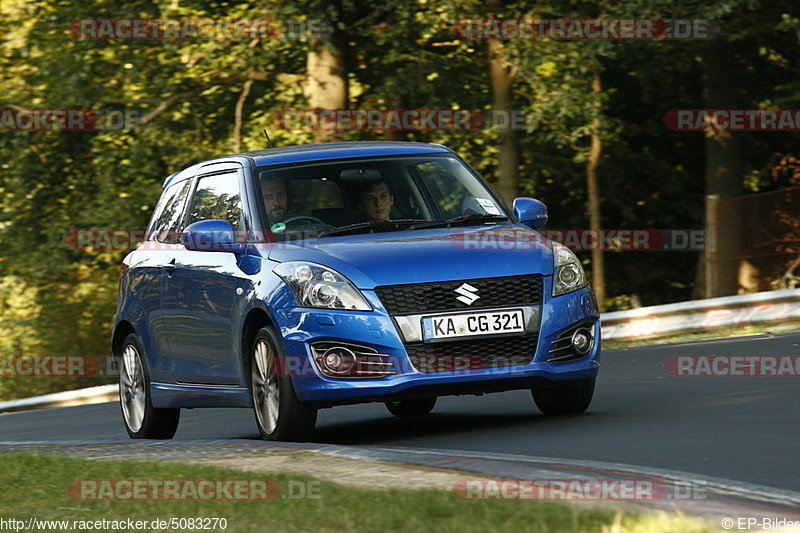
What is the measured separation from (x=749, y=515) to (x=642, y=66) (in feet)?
73.3

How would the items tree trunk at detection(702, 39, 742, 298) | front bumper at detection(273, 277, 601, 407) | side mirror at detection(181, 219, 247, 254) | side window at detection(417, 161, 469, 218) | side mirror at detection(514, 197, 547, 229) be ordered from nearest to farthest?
front bumper at detection(273, 277, 601, 407)
side mirror at detection(181, 219, 247, 254)
side window at detection(417, 161, 469, 218)
side mirror at detection(514, 197, 547, 229)
tree trunk at detection(702, 39, 742, 298)

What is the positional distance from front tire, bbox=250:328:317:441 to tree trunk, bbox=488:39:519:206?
1573cm

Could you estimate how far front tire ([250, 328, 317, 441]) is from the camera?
30.5 feet

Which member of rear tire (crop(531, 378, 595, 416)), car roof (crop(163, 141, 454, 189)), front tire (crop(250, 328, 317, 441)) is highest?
car roof (crop(163, 141, 454, 189))

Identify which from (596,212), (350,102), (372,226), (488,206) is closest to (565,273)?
(488,206)

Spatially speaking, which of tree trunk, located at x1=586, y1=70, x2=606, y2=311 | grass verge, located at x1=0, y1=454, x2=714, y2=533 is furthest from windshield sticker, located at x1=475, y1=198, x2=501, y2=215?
tree trunk, located at x1=586, y1=70, x2=606, y2=311

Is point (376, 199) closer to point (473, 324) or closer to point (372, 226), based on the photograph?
point (372, 226)

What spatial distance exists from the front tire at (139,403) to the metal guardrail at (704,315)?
7989 millimetres

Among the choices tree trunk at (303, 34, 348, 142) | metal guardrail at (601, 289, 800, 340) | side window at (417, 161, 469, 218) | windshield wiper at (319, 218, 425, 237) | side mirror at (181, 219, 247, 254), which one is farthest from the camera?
tree trunk at (303, 34, 348, 142)

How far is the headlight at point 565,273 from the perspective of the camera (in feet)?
31.3

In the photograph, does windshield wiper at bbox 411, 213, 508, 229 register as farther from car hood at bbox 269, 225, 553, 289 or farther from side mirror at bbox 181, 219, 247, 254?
side mirror at bbox 181, 219, 247, 254

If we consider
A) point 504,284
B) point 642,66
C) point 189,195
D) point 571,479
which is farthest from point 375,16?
point 571,479

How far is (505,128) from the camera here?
25.2 metres

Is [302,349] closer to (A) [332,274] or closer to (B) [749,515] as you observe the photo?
(A) [332,274]
